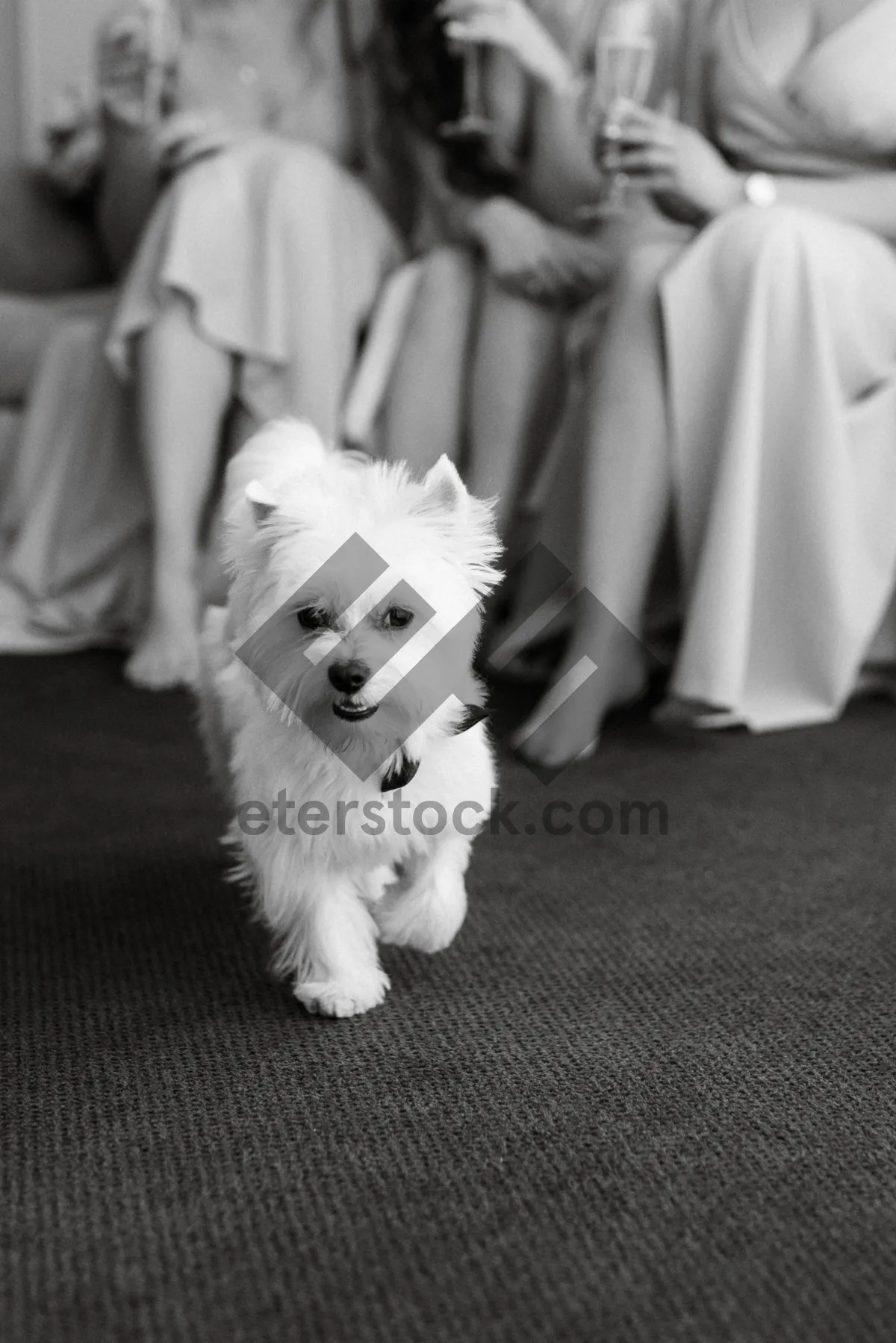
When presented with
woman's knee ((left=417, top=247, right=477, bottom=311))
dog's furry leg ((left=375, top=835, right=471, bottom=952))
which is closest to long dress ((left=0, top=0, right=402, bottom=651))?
woman's knee ((left=417, top=247, right=477, bottom=311))

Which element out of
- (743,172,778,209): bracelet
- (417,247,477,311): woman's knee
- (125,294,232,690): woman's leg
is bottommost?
(125,294,232,690): woman's leg

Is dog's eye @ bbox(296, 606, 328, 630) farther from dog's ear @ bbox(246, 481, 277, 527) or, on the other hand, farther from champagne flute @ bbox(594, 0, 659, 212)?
champagne flute @ bbox(594, 0, 659, 212)

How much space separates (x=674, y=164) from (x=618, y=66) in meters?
0.19

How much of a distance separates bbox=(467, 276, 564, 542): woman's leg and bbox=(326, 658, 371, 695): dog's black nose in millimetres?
1157

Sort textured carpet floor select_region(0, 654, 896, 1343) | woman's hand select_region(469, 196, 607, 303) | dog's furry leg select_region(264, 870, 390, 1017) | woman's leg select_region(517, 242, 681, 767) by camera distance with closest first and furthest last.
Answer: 1. textured carpet floor select_region(0, 654, 896, 1343)
2. dog's furry leg select_region(264, 870, 390, 1017)
3. woman's leg select_region(517, 242, 681, 767)
4. woman's hand select_region(469, 196, 607, 303)

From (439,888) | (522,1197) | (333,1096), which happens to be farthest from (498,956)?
(522,1197)

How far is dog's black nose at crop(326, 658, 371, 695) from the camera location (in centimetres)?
90

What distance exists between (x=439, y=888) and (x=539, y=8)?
62.8 inches

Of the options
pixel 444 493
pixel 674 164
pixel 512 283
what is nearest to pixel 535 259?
pixel 512 283

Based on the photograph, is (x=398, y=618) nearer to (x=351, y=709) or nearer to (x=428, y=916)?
(x=351, y=709)

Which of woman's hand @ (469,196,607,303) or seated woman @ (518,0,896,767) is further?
woman's hand @ (469,196,607,303)

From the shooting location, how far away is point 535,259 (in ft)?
6.70

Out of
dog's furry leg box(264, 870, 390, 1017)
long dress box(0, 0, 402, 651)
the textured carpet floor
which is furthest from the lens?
long dress box(0, 0, 402, 651)

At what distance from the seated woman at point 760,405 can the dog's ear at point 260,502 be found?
2.72 feet
